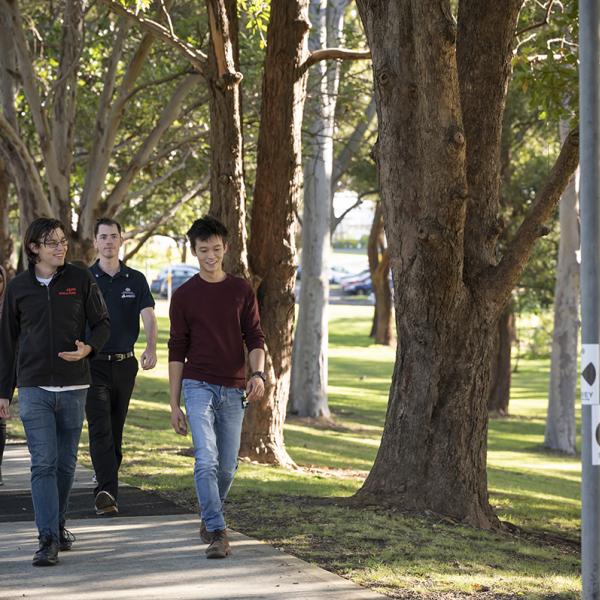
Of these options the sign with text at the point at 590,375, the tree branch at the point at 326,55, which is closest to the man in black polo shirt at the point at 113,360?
the tree branch at the point at 326,55

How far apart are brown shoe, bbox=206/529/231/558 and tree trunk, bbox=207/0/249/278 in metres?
5.52

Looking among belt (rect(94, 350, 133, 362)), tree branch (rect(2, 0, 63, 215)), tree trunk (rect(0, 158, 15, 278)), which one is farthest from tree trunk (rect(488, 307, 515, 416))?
belt (rect(94, 350, 133, 362))

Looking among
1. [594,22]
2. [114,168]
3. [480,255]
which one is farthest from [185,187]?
[594,22]

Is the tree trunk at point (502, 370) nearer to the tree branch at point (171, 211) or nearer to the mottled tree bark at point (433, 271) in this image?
the tree branch at point (171, 211)

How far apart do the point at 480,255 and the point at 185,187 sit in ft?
52.8

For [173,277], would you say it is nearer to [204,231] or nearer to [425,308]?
[425,308]

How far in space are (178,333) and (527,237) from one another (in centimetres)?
384

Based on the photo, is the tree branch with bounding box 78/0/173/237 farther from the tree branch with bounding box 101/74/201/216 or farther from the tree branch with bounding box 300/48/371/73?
the tree branch with bounding box 300/48/371/73

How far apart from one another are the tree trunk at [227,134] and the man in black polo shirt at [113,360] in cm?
331

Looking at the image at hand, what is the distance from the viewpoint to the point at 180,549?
7535mm

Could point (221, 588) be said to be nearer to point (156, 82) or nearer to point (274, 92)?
point (274, 92)

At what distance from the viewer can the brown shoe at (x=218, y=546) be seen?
7.23 m

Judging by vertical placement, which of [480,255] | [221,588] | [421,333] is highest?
[480,255]

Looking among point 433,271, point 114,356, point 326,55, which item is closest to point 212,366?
point 114,356
